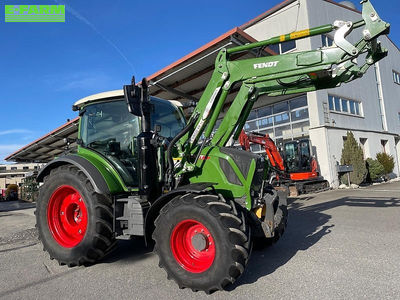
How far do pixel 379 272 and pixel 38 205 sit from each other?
4528 millimetres

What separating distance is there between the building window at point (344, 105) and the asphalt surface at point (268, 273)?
12787mm

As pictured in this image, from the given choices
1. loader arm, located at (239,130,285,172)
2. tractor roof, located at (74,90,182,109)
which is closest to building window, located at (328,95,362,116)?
loader arm, located at (239,130,285,172)

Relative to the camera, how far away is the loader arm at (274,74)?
10.9 ft

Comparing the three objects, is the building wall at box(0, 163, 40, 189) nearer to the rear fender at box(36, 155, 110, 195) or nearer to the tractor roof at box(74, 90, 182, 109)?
the tractor roof at box(74, 90, 182, 109)

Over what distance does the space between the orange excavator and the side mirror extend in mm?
8385

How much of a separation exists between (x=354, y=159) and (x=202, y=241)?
1548 cm

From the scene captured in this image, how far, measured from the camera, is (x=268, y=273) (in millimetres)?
3311

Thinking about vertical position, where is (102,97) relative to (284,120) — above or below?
below

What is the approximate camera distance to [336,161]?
1580 cm

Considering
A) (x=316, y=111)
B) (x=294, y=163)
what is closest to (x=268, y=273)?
(x=294, y=163)

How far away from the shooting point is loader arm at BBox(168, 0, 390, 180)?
3334mm

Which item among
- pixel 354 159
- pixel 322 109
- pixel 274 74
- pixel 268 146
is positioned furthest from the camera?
pixel 354 159

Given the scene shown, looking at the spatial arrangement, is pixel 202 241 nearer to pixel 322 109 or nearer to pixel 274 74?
pixel 274 74

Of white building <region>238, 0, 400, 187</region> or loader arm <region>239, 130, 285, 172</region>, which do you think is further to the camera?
white building <region>238, 0, 400, 187</region>
